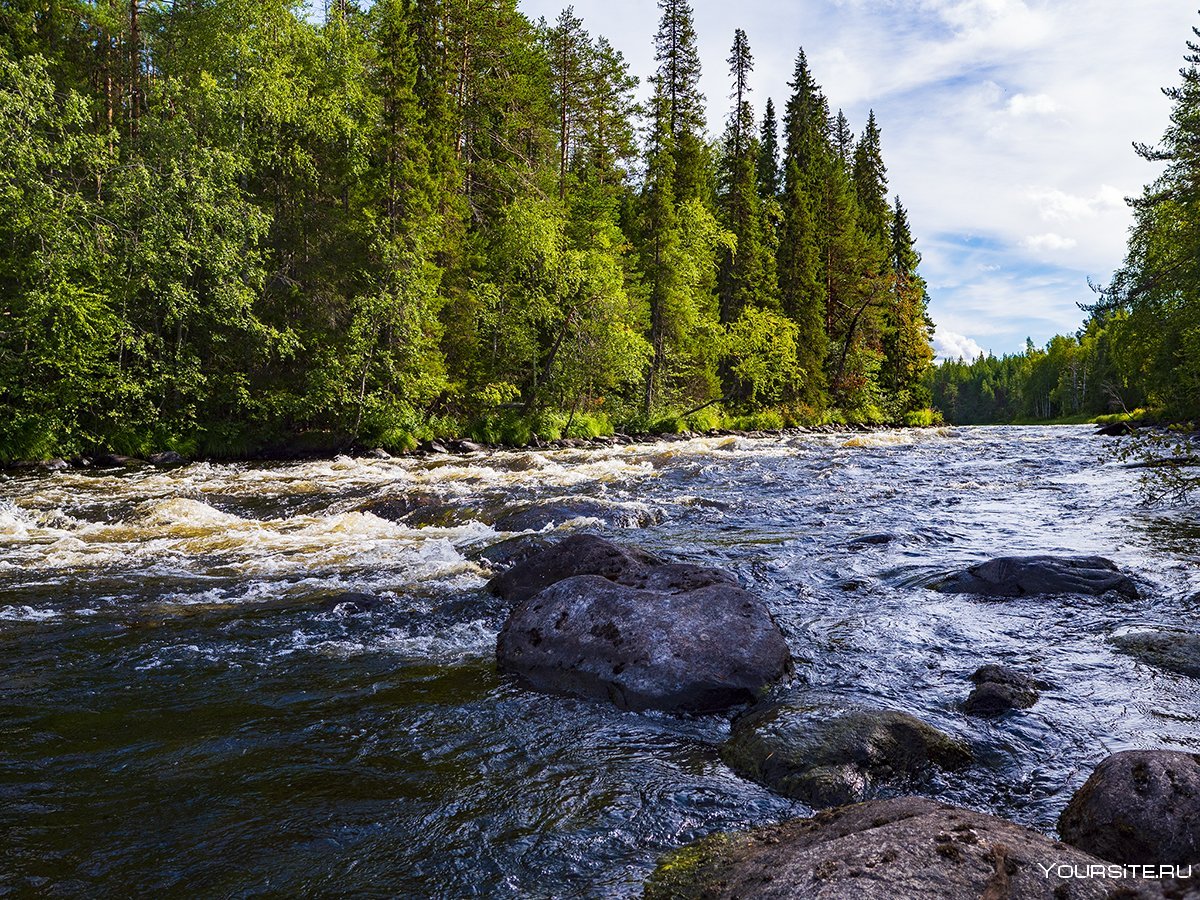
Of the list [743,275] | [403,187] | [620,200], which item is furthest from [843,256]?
[403,187]

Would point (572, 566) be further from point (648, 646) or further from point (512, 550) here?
point (648, 646)

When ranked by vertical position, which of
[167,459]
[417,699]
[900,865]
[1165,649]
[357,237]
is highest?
[357,237]

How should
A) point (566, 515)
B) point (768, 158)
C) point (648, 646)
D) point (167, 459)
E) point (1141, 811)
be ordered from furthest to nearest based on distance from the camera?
point (768, 158) < point (167, 459) < point (566, 515) < point (648, 646) < point (1141, 811)

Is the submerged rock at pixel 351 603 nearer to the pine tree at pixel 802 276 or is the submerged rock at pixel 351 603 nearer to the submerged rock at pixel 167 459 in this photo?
the submerged rock at pixel 167 459

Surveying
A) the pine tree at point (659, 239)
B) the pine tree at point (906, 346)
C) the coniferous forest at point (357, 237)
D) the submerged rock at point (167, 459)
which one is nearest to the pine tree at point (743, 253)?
the coniferous forest at point (357, 237)

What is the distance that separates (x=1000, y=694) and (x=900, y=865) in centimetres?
276

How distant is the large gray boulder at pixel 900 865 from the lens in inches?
88.3

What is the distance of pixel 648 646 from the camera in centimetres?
502

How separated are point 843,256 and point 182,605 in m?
54.3

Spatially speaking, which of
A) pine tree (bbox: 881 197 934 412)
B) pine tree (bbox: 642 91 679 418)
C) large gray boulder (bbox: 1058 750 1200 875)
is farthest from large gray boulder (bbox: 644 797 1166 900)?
pine tree (bbox: 881 197 934 412)

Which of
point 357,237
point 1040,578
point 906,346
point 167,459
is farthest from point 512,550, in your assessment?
point 906,346

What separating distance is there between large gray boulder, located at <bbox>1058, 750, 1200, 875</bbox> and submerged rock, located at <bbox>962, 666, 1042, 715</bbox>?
54.0 inches

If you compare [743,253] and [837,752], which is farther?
[743,253]

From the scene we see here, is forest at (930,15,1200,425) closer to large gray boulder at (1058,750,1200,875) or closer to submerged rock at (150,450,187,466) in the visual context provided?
large gray boulder at (1058,750,1200,875)
